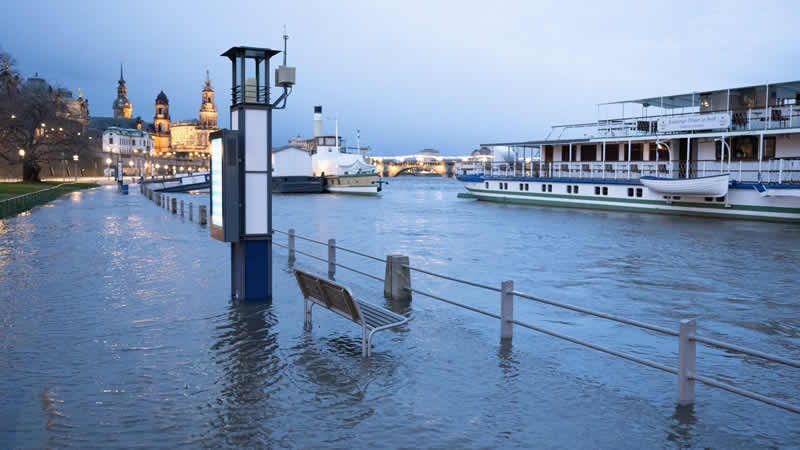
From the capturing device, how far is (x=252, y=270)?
11672mm

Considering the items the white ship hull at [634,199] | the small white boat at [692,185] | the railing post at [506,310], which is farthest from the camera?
the small white boat at [692,185]

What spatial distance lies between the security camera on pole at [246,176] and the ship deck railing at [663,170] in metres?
36.4

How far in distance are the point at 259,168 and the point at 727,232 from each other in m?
30.0

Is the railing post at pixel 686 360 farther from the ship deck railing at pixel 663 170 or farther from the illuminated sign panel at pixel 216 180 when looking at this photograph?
the ship deck railing at pixel 663 170

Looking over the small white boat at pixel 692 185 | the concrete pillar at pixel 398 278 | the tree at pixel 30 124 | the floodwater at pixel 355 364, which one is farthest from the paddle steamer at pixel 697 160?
the tree at pixel 30 124

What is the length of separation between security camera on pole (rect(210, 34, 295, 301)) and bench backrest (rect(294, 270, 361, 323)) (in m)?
2.13

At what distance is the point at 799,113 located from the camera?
38.1 m

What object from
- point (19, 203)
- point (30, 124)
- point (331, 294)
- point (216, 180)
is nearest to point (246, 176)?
point (216, 180)

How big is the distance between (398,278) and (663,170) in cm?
3853

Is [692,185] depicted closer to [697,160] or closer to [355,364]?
[697,160]

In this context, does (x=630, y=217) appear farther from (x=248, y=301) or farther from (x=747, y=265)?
(x=248, y=301)

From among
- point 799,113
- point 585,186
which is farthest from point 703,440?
point 585,186

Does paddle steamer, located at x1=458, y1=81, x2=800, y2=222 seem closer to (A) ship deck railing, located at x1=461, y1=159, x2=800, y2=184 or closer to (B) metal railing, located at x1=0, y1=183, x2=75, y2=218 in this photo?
(A) ship deck railing, located at x1=461, y1=159, x2=800, y2=184

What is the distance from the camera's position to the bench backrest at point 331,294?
8.08m
